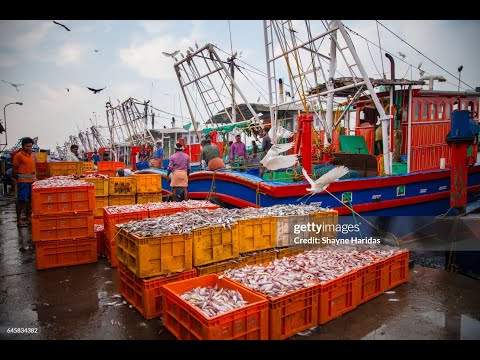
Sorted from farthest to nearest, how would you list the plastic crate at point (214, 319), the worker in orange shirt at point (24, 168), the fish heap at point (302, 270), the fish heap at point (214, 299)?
the worker in orange shirt at point (24, 168)
the fish heap at point (302, 270)
the fish heap at point (214, 299)
the plastic crate at point (214, 319)

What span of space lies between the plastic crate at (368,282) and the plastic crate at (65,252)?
4.60 m

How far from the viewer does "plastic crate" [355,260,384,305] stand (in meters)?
4.41

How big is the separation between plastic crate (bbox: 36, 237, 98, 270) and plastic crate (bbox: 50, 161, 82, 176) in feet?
21.6

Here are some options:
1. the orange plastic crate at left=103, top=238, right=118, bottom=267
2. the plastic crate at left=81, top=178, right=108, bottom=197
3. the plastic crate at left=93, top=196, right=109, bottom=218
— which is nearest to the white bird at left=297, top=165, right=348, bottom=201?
the orange plastic crate at left=103, top=238, right=118, bottom=267

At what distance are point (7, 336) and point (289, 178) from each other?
19.2 ft

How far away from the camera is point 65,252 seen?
19.7 feet

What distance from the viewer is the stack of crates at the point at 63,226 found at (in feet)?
19.2

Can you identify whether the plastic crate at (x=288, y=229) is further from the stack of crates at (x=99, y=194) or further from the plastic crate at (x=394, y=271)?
the stack of crates at (x=99, y=194)

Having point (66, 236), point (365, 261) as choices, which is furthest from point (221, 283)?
point (66, 236)

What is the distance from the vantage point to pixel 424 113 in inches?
386

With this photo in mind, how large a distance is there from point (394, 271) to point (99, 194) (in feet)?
21.3

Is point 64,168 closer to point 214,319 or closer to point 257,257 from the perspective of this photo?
point 257,257

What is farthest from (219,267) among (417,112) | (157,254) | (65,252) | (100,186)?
(417,112)

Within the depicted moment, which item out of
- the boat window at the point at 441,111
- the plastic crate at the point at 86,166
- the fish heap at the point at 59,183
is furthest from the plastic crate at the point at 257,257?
the plastic crate at the point at 86,166
